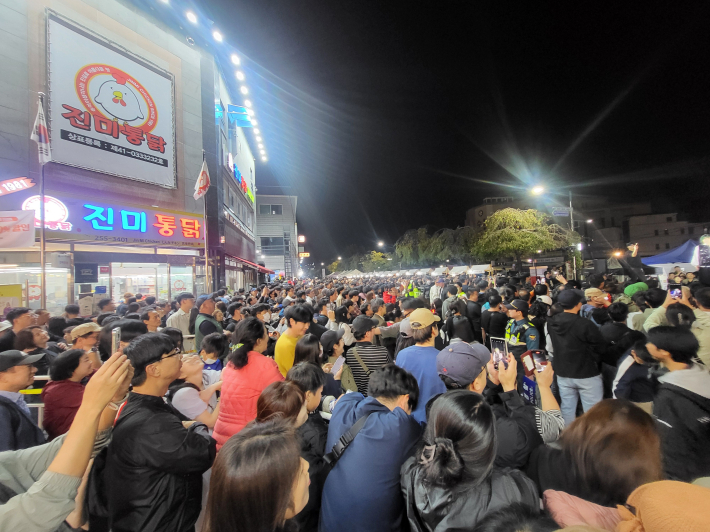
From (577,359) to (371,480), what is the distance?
3.73m

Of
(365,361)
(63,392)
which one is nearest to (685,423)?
(365,361)

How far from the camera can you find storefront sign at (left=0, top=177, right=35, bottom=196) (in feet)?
33.2

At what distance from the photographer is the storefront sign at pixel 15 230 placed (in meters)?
8.50

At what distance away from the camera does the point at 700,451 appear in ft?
7.23

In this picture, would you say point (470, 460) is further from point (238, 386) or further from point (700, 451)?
point (238, 386)

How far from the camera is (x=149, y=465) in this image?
1828 millimetres

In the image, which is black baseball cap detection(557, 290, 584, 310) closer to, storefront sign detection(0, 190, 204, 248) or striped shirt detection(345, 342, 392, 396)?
striped shirt detection(345, 342, 392, 396)

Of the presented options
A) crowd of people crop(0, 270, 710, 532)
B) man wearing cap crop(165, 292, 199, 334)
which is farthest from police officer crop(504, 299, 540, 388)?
man wearing cap crop(165, 292, 199, 334)

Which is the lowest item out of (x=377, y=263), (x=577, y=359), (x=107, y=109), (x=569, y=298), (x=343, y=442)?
(x=577, y=359)

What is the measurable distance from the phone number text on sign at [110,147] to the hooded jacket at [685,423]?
1714cm

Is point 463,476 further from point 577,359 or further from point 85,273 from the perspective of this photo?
point 85,273

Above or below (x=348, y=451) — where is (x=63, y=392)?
above

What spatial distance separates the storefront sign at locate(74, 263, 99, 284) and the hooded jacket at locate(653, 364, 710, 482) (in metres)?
15.4

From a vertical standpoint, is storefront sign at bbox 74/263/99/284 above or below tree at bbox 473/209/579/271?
below
